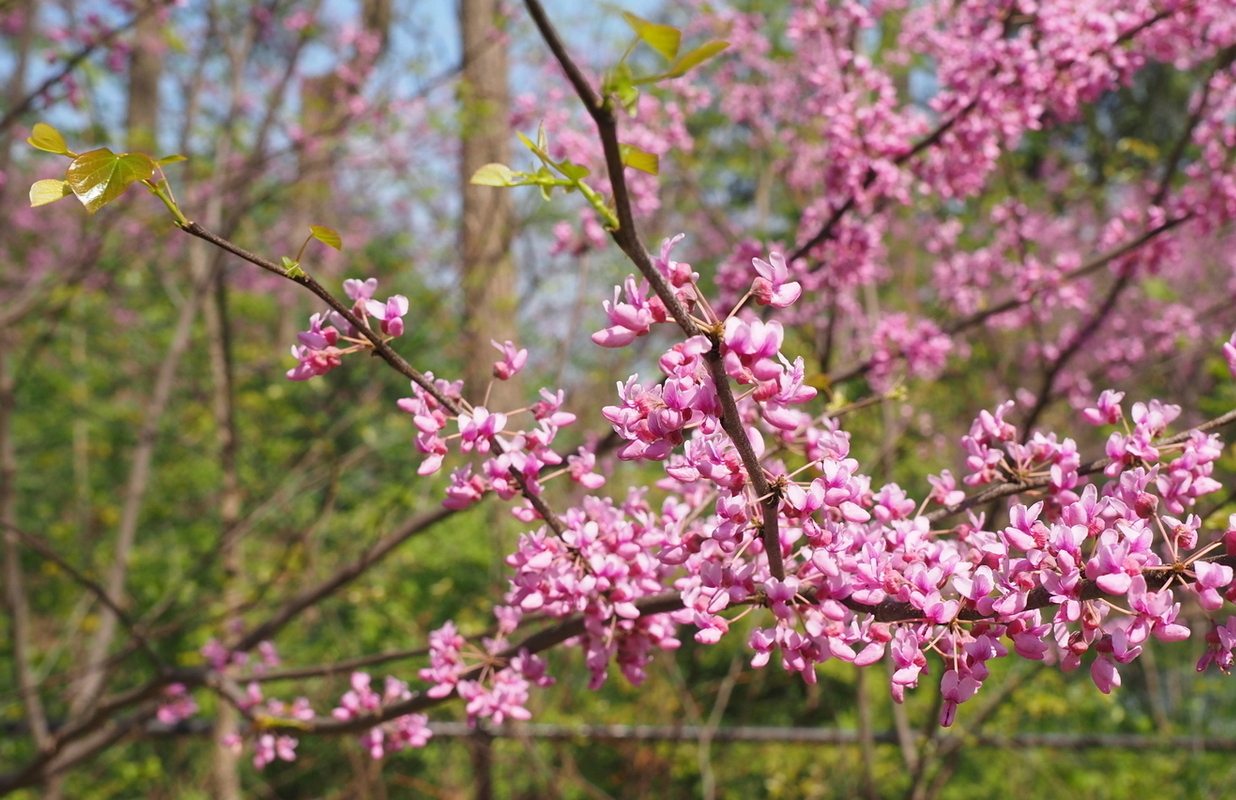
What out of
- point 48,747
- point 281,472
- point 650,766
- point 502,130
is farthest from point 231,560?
point 502,130

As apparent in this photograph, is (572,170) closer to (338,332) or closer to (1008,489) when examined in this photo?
(338,332)

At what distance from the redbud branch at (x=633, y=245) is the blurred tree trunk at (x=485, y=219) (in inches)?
146

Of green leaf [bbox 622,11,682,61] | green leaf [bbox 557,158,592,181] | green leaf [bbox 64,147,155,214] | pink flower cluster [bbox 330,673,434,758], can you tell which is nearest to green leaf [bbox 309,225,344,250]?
green leaf [bbox 64,147,155,214]

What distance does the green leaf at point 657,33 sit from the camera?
0.67 meters

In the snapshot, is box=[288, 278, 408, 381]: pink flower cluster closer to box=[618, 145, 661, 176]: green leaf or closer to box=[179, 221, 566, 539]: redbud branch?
box=[179, 221, 566, 539]: redbud branch

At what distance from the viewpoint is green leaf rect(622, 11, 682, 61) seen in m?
0.67

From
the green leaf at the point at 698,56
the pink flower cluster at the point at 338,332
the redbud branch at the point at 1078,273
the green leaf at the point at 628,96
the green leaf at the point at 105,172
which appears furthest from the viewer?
the redbud branch at the point at 1078,273

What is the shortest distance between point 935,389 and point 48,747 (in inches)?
216

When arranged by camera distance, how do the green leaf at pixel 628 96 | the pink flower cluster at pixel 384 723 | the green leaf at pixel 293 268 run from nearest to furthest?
the green leaf at pixel 628 96 → the green leaf at pixel 293 268 → the pink flower cluster at pixel 384 723

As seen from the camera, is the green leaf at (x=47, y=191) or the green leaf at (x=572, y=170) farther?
the green leaf at (x=47, y=191)

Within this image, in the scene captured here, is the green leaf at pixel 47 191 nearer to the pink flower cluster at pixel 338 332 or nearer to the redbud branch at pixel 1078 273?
the pink flower cluster at pixel 338 332

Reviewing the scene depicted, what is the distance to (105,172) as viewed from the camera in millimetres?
903

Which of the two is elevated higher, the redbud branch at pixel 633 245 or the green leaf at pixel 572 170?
the green leaf at pixel 572 170

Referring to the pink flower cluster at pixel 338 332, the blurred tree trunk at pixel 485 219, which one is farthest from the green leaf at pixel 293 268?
the blurred tree trunk at pixel 485 219
